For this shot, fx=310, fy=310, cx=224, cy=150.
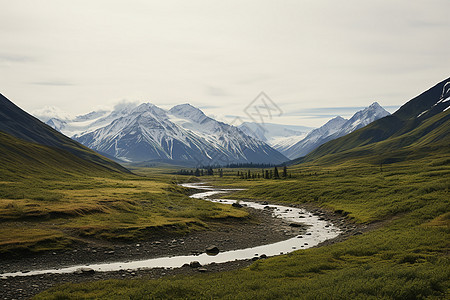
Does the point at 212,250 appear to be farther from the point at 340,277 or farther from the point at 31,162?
the point at 31,162

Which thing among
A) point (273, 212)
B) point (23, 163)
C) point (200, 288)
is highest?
point (23, 163)

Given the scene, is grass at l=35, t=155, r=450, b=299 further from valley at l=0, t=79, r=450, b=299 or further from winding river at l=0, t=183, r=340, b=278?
winding river at l=0, t=183, r=340, b=278

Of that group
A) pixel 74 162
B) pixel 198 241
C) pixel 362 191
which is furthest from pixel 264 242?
pixel 74 162

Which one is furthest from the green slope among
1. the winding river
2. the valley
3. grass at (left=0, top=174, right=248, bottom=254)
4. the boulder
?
the boulder

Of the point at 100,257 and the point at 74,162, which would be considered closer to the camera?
the point at 100,257

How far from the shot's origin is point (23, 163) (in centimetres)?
14500

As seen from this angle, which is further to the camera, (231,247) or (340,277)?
(231,247)

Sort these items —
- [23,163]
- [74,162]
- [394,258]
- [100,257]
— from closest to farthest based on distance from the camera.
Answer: [394,258] < [100,257] < [23,163] < [74,162]

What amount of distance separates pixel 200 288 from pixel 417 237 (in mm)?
30021

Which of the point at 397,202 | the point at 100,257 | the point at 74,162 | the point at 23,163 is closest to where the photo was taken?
the point at 100,257

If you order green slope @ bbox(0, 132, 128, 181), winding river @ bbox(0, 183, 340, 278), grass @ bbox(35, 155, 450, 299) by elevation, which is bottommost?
winding river @ bbox(0, 183, 340, 278)

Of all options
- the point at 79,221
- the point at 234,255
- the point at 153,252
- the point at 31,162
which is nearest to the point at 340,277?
the point at 234,255

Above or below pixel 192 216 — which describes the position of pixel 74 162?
above

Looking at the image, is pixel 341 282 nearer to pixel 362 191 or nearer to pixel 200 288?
pixel 200 288
